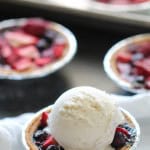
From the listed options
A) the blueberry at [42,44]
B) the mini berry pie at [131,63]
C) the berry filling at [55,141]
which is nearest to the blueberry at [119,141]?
the berry filling at [55,141]

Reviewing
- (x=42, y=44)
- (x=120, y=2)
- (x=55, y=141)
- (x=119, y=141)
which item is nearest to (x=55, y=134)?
(x=55, y=141)

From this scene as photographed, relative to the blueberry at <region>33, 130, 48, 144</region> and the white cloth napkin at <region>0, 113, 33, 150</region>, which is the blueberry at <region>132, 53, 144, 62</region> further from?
the blueberry at <region>33, 130, 48, 144</region>

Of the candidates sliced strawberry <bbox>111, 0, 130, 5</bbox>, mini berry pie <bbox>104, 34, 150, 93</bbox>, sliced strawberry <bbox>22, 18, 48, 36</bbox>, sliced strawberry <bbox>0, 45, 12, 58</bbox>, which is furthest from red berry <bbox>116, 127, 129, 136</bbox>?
sliced strawberry <bbox>111, 0, 130, 5</bbox>

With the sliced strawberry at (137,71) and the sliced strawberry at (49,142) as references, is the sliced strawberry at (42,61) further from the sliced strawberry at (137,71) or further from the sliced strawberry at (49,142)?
the sliced strawberry at (49,142)

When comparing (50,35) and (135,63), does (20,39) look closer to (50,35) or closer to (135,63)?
(50,35)

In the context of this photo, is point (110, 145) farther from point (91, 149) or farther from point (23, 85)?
point (23, 85)

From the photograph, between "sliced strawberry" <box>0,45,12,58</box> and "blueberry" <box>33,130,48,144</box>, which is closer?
"blueberry" <box>33,130,48,144</box>
